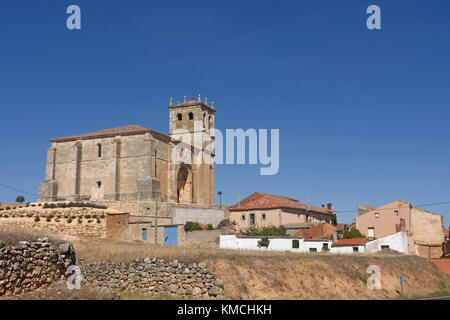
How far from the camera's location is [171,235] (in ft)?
142

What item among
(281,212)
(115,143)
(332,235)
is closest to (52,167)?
(115,143)

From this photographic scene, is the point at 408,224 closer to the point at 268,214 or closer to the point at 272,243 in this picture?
the point at 268,214

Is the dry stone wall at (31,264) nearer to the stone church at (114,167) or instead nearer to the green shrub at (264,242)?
the green shrub at (264,242)

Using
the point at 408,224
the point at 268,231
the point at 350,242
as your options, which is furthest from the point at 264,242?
the point at 408,224

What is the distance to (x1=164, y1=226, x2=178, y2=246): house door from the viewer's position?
140 feet

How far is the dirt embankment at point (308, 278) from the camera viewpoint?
62.5ft

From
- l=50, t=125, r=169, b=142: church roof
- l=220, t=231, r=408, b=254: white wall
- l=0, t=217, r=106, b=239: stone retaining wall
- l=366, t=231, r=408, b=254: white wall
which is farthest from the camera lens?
l=50, t=125, r=169, b=142: church roof

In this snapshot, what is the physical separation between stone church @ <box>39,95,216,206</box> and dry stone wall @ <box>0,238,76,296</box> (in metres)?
34.7

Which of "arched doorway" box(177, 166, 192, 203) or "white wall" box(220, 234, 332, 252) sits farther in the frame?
"arched doorway" box(177, 166, 192, 203)

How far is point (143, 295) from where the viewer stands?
18.2m

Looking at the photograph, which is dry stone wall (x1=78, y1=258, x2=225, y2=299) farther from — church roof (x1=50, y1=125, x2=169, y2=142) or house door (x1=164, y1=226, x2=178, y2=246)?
church roof (x1=50, y1=125, x2=169, y2=142)

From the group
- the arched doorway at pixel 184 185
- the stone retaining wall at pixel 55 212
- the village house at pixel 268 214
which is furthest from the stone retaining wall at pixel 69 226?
the arched doorway at pixel 184 185

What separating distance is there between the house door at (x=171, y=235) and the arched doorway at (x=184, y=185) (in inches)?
650

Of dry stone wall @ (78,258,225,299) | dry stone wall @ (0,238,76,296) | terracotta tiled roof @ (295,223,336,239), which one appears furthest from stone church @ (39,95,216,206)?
dry stone wall @ (0,238,76,296)
